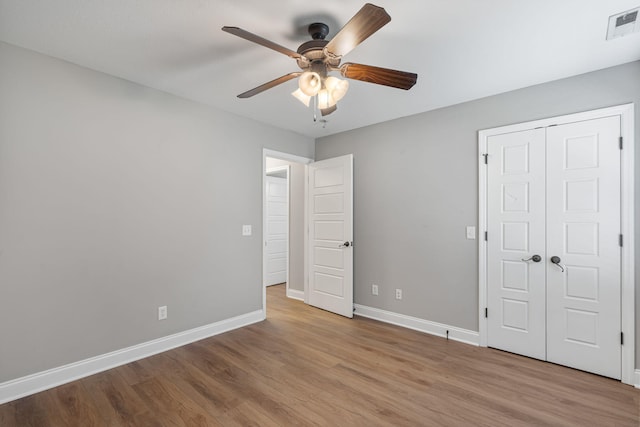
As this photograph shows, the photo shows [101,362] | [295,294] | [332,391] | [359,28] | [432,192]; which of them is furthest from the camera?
[295,294]

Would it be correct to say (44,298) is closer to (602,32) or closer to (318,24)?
(318,24)

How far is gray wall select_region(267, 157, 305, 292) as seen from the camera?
4.74 metres

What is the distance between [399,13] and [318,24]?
19.5 inches

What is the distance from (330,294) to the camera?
161 inches

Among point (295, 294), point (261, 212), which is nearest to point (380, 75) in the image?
point (261, 212)

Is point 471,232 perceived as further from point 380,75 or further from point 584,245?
point 380,75

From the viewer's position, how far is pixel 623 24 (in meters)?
1.90

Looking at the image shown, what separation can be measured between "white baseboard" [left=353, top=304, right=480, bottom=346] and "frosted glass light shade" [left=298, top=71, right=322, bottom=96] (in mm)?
2823

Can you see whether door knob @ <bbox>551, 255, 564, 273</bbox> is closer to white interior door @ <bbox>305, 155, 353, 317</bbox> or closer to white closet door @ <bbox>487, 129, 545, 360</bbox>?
white closet door @ <bbox>487, 129, 545, 360</bbox>

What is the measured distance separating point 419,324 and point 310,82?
→ 9.53 ft

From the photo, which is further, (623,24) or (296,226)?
(296,226)

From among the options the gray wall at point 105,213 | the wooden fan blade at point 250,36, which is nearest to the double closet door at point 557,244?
the wooden fan blade at point 250,36

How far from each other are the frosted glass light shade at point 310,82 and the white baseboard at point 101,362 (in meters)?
2.67

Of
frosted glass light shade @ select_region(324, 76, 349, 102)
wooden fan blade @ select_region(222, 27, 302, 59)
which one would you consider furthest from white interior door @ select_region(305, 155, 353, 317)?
wooden fan blade @ select_region(222, 27, 302, 59)
